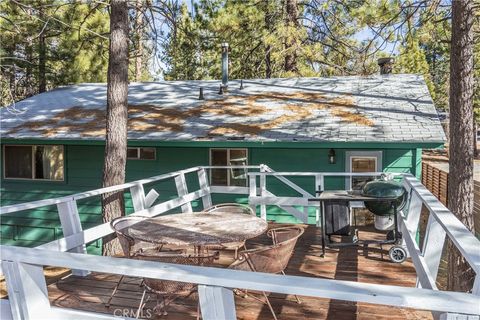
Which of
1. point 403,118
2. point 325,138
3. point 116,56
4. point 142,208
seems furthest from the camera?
point 403,118

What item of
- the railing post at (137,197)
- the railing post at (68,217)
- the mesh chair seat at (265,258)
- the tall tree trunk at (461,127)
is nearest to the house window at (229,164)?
the railing post at (137,197)

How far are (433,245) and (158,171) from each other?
6798 mm

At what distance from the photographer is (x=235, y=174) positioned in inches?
351

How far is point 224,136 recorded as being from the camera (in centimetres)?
809

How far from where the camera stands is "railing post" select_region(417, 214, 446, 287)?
132 inches

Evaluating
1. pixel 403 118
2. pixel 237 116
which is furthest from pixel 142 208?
pixel 403 118

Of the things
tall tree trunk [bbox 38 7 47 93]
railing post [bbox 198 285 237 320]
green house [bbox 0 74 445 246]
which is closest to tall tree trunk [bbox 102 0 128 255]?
green house [bbox 0 74 445 246]

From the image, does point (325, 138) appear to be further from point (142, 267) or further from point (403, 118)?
point (142, 267)

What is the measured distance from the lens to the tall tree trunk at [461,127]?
6293 millimetres

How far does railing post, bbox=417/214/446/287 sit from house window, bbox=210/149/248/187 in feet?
18.1

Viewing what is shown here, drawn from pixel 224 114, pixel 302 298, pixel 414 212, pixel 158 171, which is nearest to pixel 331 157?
pixel 224 114

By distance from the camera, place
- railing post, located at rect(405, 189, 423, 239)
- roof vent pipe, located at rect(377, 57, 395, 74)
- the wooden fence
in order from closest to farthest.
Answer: railing post, located at rect(405, 189, 423, 239)
the wooden fence
roof vent pipe, located at rect(377, 57, 395, 74)

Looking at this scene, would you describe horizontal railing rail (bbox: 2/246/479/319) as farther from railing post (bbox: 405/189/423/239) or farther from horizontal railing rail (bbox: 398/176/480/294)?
railing post (bbox: 405/189/423/239)

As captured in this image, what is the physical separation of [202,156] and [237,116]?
1151 mm
